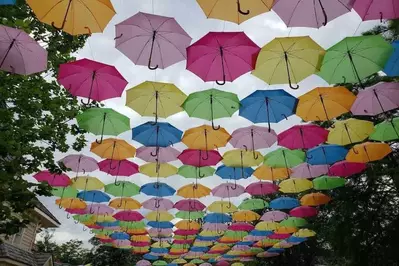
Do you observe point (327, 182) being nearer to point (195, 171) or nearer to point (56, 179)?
point (195, 171)

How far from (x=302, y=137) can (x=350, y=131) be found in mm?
1093

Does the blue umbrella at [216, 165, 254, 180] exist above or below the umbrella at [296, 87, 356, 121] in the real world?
below

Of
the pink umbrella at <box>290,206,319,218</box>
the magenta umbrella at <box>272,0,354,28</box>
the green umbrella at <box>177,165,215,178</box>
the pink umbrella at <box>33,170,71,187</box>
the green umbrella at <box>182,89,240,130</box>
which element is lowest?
the pink umbrella at <box>290,206,319,218</box>

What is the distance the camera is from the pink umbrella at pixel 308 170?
8.88 metres

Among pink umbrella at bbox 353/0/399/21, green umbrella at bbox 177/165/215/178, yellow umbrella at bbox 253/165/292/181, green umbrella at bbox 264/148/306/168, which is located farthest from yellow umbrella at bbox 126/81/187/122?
yellow umbrella at bbox 253/165/292/181

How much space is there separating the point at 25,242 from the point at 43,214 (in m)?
1.47

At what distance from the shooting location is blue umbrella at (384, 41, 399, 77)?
17.2 feet

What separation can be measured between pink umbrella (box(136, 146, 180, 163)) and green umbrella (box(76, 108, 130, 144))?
3.69ft

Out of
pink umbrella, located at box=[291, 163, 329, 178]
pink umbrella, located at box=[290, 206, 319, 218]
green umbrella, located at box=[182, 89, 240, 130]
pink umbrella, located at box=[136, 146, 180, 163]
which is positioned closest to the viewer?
green umbrella, located at box=[182, 89, 240, 130]

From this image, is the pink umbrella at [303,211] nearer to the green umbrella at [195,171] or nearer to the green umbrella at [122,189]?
the green umbrella at [195,171]

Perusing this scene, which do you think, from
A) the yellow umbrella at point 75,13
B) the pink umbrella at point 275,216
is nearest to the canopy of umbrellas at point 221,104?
the yellow umbrella at point 75,13

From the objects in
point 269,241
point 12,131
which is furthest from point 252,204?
point 12,131

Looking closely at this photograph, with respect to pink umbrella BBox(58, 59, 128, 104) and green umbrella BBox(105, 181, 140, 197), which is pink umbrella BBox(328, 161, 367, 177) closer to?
green umbrella BBox(105, 181, 140, 197)

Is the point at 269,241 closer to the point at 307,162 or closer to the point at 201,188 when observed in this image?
the point at 201,188
